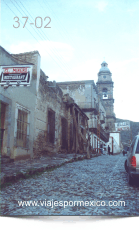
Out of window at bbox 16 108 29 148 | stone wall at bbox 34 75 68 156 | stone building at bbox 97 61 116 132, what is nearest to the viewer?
window at bbox 16 108 29 148

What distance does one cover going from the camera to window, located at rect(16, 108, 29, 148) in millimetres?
7894

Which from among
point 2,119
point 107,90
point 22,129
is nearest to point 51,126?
point 22,129

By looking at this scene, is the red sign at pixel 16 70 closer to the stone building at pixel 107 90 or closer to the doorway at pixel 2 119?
the doorway at pixel 2 119

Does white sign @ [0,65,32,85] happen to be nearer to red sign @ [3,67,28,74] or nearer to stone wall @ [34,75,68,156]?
red sign @ [3,67,28,74]

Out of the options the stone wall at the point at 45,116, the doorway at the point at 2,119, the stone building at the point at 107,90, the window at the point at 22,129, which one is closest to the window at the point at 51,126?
the stone wall at the point at 45,116

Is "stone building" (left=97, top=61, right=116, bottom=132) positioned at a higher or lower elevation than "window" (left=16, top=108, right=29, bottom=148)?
higher

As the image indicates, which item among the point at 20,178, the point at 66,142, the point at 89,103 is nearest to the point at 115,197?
the point at 20,178

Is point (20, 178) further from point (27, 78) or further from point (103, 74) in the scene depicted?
point (103, 74)

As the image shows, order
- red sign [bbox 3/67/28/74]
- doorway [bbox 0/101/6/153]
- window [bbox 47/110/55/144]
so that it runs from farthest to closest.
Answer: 1. window [bbox 47/110/55/144]
2. doorway [bbox 0/101/6/153]
3. red sign [bbox 3/67/28/74]

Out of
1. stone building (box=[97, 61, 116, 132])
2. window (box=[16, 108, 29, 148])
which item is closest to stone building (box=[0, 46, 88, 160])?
window (box=[16, 108, 29, 148])

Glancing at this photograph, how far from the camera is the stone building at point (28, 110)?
5.57 metres

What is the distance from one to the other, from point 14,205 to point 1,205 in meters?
0.19

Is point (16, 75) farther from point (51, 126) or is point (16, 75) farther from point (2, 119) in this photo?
point (51, 126)

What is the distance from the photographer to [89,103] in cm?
2681
